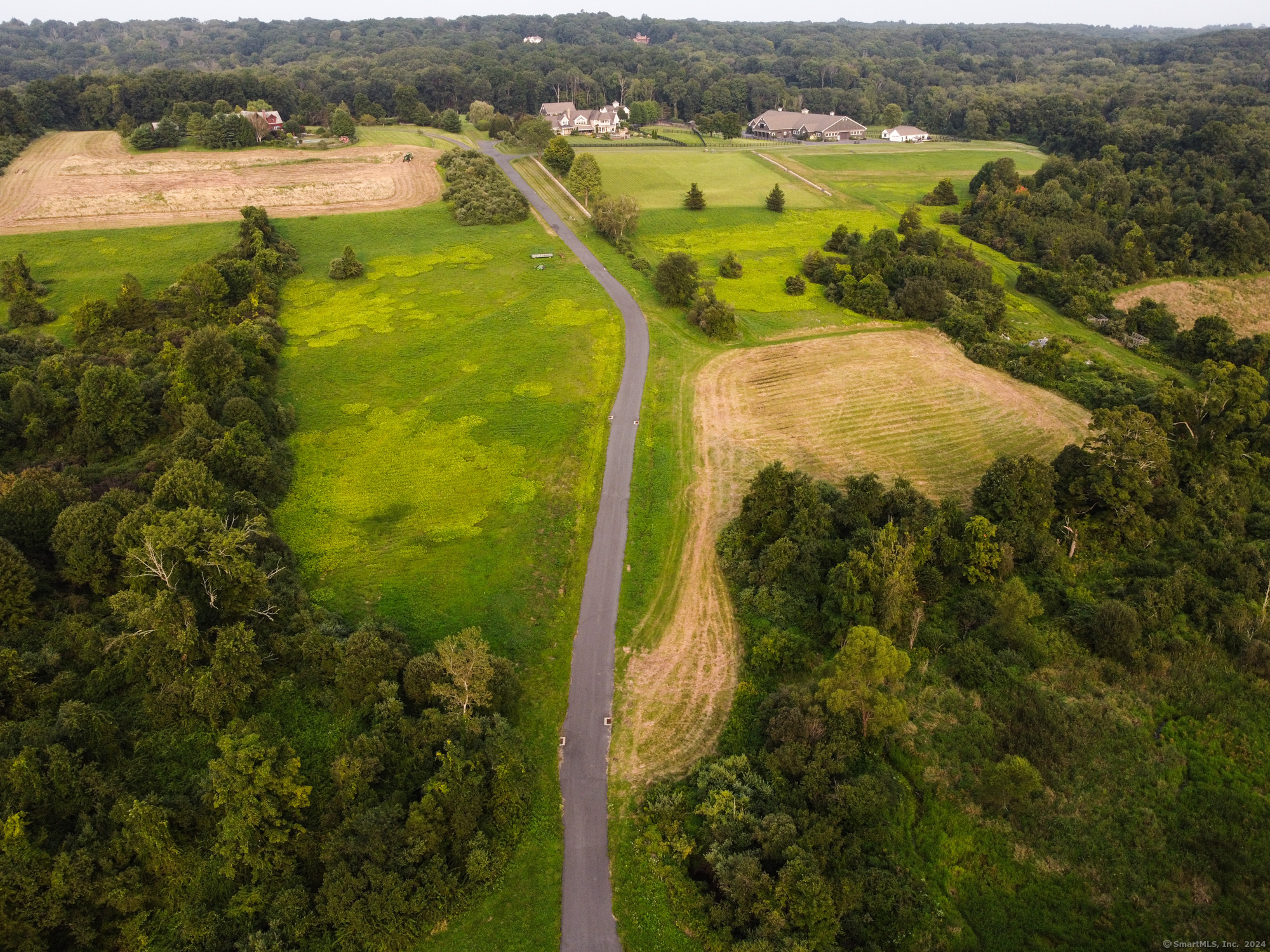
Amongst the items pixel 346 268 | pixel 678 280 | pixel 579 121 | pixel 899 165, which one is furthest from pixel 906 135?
pixel 346 268

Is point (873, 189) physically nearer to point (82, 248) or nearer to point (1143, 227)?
point (1143, 227)

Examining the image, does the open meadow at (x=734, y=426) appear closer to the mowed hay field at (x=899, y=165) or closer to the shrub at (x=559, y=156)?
→ the mowed hay field at (x=899, y=165)

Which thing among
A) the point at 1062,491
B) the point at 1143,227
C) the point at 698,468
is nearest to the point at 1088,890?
the point at 1062,491

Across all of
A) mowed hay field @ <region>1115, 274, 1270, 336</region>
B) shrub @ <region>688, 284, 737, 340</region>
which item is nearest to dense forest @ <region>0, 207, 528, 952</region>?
shrub @ <region>688, 284, 737, 340</region>

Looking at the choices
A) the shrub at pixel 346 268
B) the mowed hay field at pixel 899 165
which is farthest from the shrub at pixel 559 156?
the shrub at pixel 346 268

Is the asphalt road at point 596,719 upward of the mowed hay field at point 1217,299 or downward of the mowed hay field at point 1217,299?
downward

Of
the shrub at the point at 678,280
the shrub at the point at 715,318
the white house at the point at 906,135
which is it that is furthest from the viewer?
the white house at the point at 906,135
